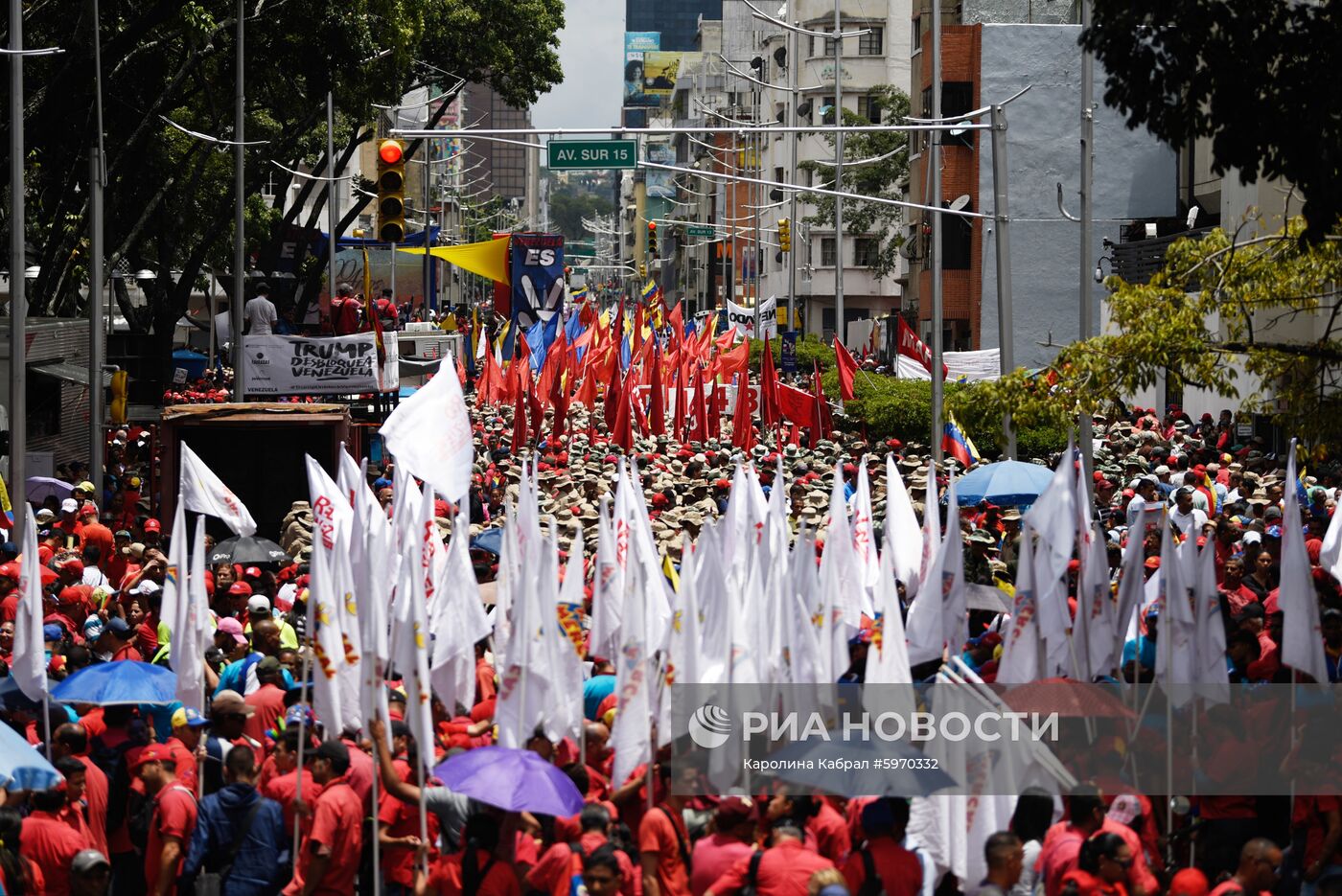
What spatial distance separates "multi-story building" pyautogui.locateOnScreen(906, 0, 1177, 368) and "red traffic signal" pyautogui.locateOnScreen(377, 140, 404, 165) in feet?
84.3

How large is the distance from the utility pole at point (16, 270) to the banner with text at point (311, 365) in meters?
3.83

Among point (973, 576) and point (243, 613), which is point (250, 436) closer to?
point (243, 613)

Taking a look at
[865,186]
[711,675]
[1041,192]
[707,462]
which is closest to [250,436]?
[707,462]

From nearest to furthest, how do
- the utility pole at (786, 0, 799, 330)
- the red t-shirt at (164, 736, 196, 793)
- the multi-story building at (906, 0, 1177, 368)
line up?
the red t-shirt at (164, 736, 196, 793) → the multi-story building at (906, 0, 1177, 368) → the utility pole at (786, 0, 799, 330)

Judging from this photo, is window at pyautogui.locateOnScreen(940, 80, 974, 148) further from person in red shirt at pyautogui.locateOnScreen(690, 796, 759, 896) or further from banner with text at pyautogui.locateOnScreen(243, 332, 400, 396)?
person in red shirt at pyautogui.locateOnScreen(690, 796, 759, 896)

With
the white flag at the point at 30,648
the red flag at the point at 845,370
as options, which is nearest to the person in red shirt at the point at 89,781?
the white flag at the point at 30,648

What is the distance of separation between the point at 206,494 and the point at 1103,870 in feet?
35.6

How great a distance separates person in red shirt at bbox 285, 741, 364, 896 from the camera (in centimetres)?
834

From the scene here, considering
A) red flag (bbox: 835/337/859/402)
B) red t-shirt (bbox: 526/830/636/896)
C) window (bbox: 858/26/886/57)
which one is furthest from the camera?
window (bbox: 858/26/886/57)

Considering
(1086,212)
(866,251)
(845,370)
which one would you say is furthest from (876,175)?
(1086,212)

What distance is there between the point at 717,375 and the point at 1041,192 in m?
17.0

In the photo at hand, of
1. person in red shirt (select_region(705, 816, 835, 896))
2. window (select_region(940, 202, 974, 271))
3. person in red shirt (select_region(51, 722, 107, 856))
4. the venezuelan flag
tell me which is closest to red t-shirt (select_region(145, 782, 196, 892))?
person in red shirt (select_region(51, 722, 107, 856))

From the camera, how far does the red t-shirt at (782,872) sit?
7.35 meters

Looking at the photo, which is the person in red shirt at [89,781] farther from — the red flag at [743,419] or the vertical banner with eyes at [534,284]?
the vertical banner with eyes at [534,284]
